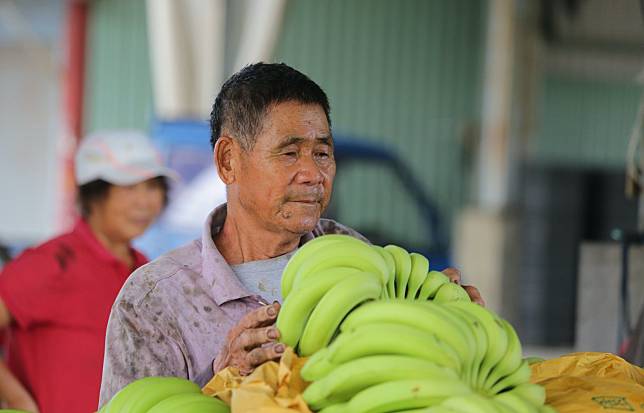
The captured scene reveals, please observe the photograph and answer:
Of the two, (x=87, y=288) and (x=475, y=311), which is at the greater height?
(x=475, y=311)

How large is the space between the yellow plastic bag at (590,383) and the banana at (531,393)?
0.52 ft

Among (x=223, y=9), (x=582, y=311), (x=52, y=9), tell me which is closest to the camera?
(x=582, y=311)

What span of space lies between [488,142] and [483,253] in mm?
1293

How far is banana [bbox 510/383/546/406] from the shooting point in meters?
2.04

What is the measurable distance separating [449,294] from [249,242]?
68 cm

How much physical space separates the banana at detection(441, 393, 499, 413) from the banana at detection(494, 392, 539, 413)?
8 centimetres

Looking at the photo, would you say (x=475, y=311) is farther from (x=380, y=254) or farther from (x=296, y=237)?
(x=296, y=237)

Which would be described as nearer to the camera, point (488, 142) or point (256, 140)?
point (256, 140)

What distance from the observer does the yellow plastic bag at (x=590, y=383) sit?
222 cm

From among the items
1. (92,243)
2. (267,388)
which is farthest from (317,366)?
(92,243)

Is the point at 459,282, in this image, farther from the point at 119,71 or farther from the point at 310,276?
the point at 119,71

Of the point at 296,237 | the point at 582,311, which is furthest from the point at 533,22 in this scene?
the point at 296,237

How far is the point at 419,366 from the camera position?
1.93 m

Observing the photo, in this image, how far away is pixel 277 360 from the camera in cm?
223
